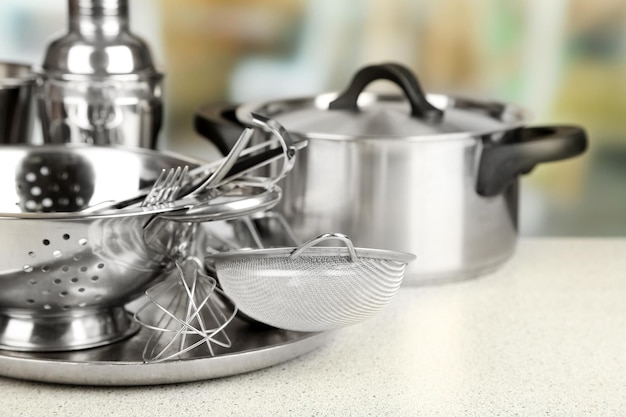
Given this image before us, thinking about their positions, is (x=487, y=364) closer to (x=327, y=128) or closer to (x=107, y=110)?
(x=327, y=128)

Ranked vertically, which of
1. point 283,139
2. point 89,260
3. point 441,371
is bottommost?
point 441,371

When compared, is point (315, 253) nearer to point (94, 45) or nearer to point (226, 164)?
point (226, 164)

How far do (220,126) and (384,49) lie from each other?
350mm

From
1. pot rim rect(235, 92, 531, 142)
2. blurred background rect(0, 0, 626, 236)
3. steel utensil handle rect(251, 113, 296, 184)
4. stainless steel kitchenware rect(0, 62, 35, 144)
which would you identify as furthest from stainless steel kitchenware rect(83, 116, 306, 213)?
blurred background rect(0, 0, 626, 236)

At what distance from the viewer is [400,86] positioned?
115 cm

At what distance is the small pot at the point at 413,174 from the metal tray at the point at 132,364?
24 centimetres

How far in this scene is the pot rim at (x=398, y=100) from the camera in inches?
42.6

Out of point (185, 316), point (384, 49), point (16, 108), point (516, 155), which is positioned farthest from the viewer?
point (384, 49)

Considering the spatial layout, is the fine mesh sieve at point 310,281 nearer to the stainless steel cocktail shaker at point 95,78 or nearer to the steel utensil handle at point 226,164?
the steel utensil handle at point 226,164

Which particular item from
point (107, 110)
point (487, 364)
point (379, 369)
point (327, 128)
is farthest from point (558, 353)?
point (107, 110)

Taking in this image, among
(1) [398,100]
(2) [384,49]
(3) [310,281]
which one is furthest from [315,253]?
(2) [384,49]

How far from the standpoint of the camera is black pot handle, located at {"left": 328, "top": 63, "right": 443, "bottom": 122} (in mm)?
1143

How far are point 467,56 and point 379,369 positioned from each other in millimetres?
667

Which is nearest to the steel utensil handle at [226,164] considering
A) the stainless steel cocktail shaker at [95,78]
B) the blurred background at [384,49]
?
the stainless steel cocktail shaker at [95,78]
